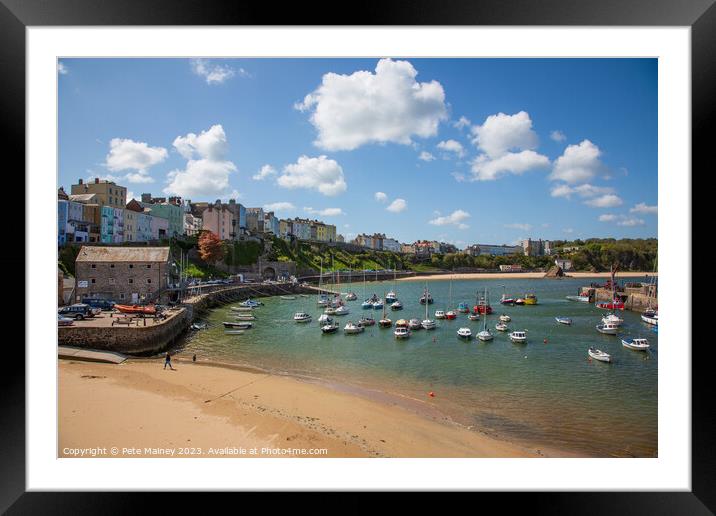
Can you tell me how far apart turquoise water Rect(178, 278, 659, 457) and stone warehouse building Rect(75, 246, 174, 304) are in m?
2.00

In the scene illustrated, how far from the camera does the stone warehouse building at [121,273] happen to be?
9.77 meters

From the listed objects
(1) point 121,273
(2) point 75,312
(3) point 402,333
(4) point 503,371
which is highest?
(1) point 121,273

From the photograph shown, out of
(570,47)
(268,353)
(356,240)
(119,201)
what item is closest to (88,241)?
(119,201)

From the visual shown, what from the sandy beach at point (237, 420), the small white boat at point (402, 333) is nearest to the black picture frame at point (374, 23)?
the sandy beach at point (237, 420)

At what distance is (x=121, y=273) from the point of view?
10109mm

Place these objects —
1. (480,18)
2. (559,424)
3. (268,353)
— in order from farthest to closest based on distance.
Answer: (268,353)
(559,424)
(480,18)

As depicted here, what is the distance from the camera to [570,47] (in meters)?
3.43

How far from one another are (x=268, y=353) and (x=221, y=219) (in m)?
18.6

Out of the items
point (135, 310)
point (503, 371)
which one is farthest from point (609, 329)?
point (135, 310)

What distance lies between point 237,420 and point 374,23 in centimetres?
458

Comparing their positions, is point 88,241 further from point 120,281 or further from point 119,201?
point 120,281

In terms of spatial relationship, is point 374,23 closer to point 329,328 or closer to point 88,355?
point 88,355

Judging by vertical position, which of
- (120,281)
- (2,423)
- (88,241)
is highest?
(88,241)

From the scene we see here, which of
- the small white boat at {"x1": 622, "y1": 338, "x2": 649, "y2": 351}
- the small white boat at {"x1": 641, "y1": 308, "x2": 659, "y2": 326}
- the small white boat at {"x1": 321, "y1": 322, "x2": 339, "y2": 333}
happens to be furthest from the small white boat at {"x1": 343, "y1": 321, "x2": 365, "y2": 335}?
the small white boat at {"x1": 641, "y1": 308, "x2": 659, "y2": 326}
